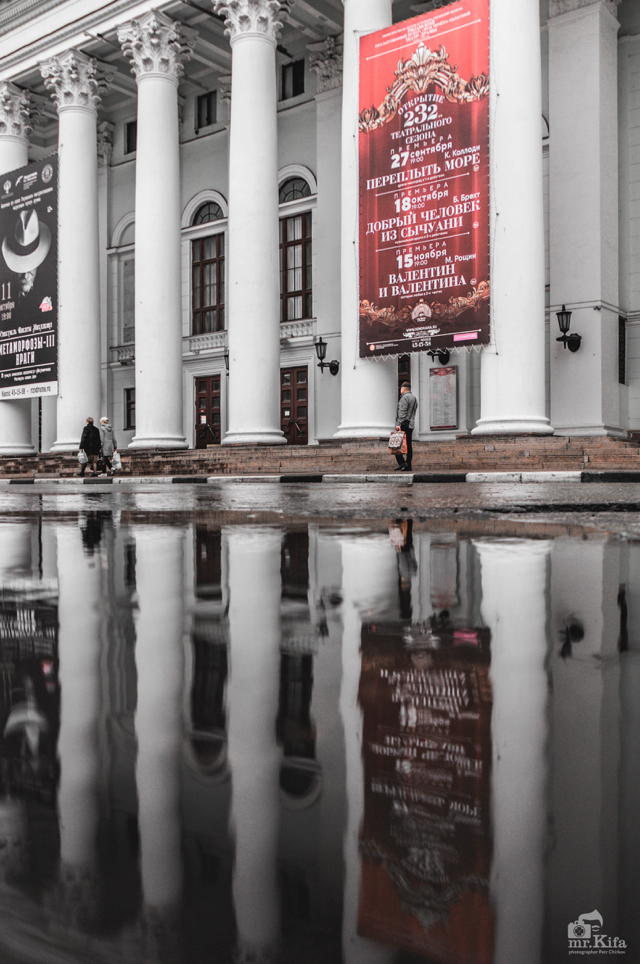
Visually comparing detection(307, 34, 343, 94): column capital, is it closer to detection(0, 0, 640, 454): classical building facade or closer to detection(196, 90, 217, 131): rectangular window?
detection(0, 0, 640, 454): classical building facade

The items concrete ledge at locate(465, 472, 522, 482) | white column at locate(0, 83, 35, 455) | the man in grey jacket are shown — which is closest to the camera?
concrete ledge at locate(465, 472, 522, 482)

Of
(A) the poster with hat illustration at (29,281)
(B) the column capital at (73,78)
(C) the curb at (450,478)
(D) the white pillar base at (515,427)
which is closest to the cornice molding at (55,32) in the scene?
(B) the column capital at (73,78)

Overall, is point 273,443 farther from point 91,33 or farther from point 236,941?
point 236,941

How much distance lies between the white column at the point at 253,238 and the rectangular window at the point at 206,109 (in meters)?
A: 8.07

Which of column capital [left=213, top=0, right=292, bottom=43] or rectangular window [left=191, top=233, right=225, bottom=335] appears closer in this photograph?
column capital [left=213, top=0, right=292, bottom=43]

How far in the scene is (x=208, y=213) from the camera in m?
29.3

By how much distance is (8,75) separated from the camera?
26.5 metres

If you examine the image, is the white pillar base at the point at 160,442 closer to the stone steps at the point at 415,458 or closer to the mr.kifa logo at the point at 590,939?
the stone steps at the point at 415,458

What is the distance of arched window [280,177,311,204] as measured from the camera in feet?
87.6

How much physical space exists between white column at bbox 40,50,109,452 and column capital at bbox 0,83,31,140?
85.2 inches

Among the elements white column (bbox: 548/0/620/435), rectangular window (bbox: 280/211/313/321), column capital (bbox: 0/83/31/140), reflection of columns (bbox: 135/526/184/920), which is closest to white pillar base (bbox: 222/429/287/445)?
white column (bbox: 548/0/620/435)

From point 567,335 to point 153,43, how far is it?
13.2m

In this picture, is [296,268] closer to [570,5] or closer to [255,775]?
[570,5]

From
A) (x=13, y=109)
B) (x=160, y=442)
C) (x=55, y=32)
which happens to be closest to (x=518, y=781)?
(x=160, y=442)
